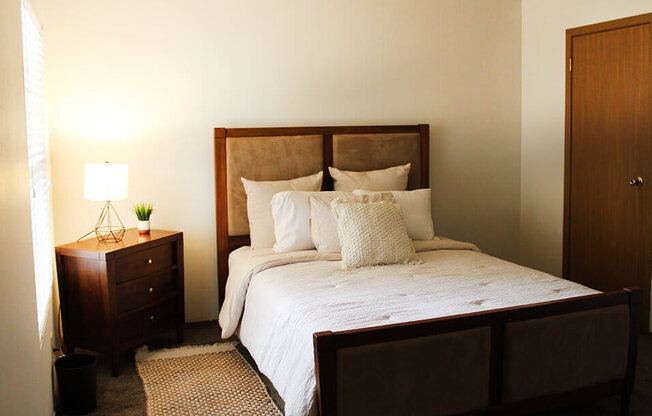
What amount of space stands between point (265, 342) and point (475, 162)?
8.30 feet

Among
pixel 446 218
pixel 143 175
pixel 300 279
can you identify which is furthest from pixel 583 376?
pixel 143 175

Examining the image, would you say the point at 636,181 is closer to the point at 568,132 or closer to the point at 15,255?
the point at 568,132

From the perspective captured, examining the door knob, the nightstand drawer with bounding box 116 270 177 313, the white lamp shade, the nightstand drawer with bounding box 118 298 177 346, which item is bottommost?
the nightstand drawer with bounding box 118 298 177 346

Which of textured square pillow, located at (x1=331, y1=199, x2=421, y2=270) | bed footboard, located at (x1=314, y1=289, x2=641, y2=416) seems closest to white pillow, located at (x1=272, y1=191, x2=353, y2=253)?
textured square pillow, located at (x1=331, y1=199, x2=421, y2=270)

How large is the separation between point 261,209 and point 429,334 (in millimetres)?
1798

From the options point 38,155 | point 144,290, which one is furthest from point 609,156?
point 38,155

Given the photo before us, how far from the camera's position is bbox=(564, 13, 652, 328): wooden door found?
3.78 meters

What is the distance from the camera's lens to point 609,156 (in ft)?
13.1

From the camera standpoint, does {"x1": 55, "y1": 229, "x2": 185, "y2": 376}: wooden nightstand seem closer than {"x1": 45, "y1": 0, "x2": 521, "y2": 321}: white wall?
Yes

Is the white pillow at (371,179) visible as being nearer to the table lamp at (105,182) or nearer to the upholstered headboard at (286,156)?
the upholstered headboard at (286,156)

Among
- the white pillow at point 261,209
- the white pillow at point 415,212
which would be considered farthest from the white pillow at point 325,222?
the white pillow at point 261,209

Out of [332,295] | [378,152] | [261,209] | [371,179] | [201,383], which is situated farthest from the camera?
[378,152]

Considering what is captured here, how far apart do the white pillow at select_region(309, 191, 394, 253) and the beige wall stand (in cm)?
167

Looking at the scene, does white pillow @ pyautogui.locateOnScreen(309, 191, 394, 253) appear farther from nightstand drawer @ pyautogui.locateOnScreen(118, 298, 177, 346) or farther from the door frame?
the door frame
